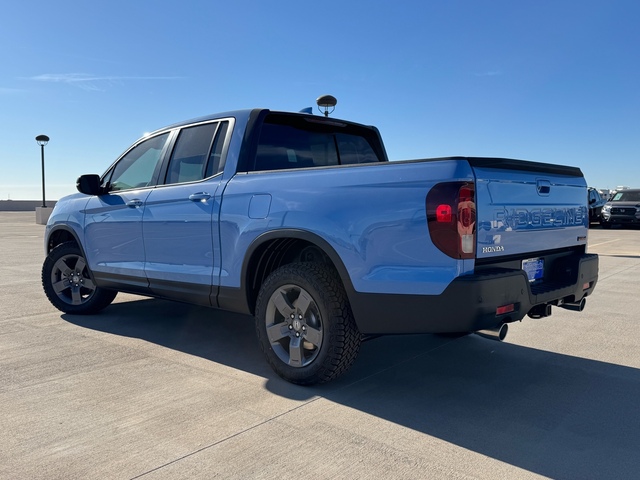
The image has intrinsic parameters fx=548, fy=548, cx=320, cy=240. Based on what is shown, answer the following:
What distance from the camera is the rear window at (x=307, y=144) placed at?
4.36 m

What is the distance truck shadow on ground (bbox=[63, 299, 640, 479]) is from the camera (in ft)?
8.98

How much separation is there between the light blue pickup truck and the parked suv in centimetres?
2121

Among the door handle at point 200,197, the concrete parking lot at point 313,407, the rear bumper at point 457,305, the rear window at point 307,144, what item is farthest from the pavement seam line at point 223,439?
the rear window at point 307,144

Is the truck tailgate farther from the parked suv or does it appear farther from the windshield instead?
the windshield

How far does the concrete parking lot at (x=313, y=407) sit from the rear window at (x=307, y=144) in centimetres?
159

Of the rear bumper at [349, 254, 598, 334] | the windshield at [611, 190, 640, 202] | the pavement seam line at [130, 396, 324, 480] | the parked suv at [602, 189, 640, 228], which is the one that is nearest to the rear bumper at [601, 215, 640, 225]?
the parked suv at [602, 189, 640, 228]

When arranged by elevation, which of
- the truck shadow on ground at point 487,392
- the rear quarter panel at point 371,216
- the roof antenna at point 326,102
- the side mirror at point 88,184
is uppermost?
the roof antenna at point 326,102

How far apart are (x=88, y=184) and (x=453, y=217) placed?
383cm

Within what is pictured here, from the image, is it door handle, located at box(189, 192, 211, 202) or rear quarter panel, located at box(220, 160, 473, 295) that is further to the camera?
door handle, located at box(189, 192, 211, 202)

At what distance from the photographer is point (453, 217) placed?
291cm

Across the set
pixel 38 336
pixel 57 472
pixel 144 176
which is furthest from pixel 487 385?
pixel 38 336

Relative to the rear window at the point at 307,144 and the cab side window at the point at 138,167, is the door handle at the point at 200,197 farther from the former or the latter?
the cab side window at the point at 138,167

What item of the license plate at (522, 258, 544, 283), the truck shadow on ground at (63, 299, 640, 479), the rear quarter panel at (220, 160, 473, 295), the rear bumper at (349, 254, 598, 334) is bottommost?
the truck shadow on ground at (63, 299, 640, 479)

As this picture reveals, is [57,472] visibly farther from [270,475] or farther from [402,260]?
[402,260]
